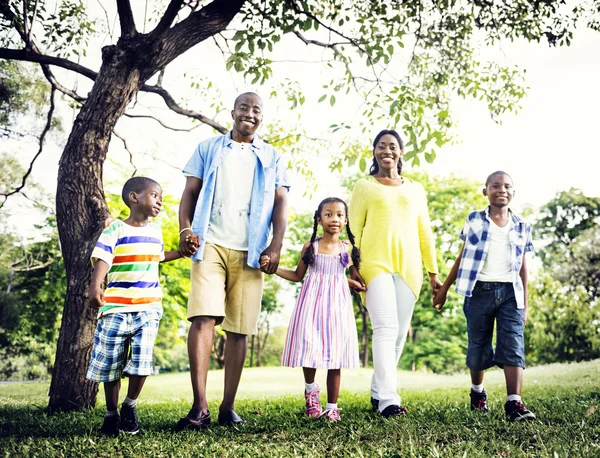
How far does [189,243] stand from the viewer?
13.7 feet

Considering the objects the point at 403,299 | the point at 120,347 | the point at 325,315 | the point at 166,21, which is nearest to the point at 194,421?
the point at 120,347

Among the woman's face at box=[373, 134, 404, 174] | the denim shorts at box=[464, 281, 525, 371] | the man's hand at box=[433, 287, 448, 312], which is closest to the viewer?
the denim shorts at box=[464, 281, 525, 371]

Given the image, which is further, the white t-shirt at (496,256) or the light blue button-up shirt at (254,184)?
the white t-shirt at (496,256)

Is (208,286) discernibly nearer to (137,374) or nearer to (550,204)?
(137,374)

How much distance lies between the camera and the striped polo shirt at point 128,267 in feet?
13.5

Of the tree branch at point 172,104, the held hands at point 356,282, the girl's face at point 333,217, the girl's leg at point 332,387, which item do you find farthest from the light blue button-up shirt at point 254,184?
the tree branch at point 172,104

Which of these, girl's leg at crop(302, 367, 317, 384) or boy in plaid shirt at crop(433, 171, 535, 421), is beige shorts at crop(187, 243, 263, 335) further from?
boy in plaid shirt at crop(433, 171, 535, 421)

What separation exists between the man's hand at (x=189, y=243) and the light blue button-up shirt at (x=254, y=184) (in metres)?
0.10

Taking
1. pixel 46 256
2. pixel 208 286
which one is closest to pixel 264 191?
pixel 208 286

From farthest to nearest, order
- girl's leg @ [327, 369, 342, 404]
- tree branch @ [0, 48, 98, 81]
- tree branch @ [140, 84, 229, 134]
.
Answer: tree branch @ [140, 84, 229, 134], tree branch @ [0, 48, 98, 81], girl's leg @ [327, 369, 342, 404]

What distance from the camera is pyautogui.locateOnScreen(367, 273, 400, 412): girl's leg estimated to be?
464 cm

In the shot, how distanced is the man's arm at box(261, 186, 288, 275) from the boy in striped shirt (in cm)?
85

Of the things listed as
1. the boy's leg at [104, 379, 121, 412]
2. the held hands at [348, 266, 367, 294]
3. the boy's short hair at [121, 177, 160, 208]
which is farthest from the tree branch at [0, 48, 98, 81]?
the boy's leg at [104, 379, 121, 412]

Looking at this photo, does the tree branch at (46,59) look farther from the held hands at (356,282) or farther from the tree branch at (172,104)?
the held hands at (356,282)
